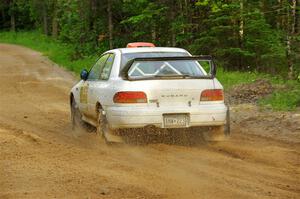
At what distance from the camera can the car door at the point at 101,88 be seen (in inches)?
358

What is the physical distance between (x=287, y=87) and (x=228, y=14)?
811cm

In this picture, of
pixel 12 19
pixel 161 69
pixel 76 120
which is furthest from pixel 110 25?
pixel 12 19

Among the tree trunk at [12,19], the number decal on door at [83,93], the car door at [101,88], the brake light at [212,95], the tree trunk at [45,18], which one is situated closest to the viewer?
the brake light at [212,95]

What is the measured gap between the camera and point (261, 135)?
32.9 ft

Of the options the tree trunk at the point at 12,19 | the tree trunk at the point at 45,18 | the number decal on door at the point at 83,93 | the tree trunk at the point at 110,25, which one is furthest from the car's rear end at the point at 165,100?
the tree trunk at the point at 12,19

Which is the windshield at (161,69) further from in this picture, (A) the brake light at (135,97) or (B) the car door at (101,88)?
(B) the car door at (101,88)

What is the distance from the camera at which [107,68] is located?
31.5 feet

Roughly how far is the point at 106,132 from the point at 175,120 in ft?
3.63

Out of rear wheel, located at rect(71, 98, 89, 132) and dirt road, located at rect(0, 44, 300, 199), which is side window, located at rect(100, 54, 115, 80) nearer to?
dirt road, located at rect(0, 44, 300, 199)

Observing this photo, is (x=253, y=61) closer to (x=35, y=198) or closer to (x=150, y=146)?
(x=150, y=146)

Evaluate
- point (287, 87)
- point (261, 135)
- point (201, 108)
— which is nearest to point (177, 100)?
point (201, 108)

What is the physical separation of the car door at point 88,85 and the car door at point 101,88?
0.34 feet

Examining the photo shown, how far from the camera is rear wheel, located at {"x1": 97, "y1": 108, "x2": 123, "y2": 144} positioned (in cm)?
867

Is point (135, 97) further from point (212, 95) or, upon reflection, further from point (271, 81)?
point (271, 81)
